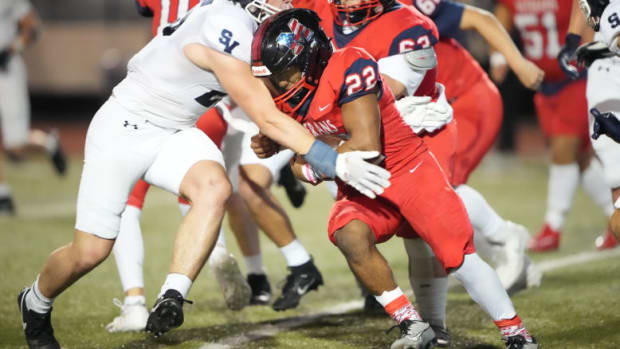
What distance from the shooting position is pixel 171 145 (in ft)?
12.1

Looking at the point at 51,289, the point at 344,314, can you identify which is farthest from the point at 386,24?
the point at 51,289

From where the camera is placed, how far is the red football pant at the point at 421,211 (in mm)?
3393

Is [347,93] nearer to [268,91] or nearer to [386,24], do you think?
[268,91]

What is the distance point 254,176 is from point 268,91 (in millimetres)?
1273

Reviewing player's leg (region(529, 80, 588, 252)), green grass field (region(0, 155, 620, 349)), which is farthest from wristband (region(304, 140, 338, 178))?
player's leg (region(529, 80, 588, 252))

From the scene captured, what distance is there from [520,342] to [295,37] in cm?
146

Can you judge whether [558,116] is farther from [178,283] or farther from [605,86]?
[178,283]

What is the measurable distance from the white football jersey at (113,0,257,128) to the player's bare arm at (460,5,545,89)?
155 centimetres

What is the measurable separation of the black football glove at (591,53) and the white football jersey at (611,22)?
7.8 inches

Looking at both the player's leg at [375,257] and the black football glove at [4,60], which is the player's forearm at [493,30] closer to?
the player's leg at [375,257]

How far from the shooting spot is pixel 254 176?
467 cm

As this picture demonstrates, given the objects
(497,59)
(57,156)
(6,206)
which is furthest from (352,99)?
(57,156)

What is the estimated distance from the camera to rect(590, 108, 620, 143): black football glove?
147 inches

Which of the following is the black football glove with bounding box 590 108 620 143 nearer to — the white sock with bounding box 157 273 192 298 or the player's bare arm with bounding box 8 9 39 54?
the white sock with bounding box 157 273 192 298
